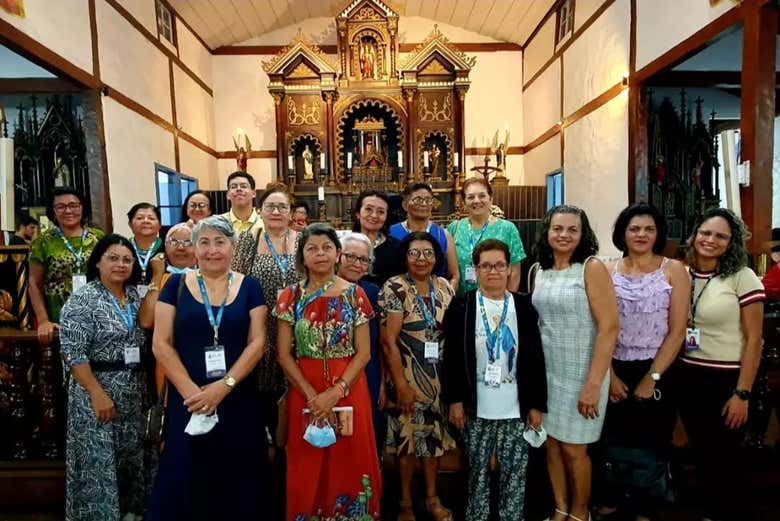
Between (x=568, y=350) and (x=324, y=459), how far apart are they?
1120 millimetres

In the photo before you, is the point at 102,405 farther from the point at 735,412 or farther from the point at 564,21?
the point at 564,21

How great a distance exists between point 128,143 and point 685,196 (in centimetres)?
618

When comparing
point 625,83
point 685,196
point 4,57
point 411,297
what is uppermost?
point 4,57

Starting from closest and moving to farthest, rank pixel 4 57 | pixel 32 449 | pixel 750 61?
pixel 32 449 → pixel 750 61 → pixel 4 57

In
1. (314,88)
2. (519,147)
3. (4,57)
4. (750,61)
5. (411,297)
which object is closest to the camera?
(411,297)

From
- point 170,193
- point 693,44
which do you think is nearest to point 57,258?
point 170,193

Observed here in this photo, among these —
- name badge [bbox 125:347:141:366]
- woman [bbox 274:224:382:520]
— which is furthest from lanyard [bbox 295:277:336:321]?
name badge [bbox 125:347:141:366]

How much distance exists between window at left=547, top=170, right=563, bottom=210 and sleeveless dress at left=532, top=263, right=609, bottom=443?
5121 mm

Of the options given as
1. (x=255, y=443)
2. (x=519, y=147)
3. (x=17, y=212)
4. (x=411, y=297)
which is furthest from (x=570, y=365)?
(x=519, y=147)

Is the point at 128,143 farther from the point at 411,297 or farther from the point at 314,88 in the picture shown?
the point at 411,297

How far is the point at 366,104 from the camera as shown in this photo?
742 centimetres

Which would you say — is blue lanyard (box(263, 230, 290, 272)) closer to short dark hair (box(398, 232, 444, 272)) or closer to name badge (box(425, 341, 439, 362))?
short dark hair (box(398, 232, 444, 272))

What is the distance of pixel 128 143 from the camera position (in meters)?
4.96

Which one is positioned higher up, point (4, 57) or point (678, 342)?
point (4, 57)
